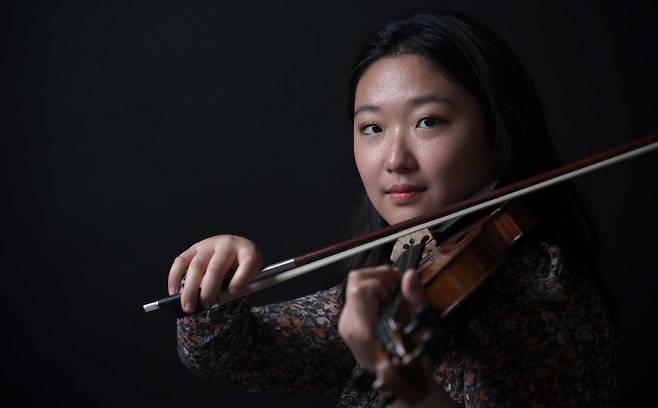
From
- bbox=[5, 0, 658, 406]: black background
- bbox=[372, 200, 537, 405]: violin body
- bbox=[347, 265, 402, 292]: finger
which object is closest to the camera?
bbox=[372, 200, 537, 405]: violin body

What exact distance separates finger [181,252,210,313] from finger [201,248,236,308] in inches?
0.4

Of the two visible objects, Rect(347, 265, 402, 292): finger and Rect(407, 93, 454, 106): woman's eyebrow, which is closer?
Rect(347, 265, 402, 292): finger

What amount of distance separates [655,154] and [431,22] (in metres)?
0.95

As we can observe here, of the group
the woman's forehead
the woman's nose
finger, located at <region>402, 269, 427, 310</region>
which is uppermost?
the woman's forehead

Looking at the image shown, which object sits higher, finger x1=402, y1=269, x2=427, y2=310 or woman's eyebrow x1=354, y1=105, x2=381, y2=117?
woman's eyebrow x1=354, y1=105, x2=381, y2=117

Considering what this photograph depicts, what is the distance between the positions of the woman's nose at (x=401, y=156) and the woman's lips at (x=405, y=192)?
0.9 inches

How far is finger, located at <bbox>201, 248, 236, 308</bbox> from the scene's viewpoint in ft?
3.44

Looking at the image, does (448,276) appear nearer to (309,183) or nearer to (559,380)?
(559,380)

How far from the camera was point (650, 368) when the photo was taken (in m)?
1.89

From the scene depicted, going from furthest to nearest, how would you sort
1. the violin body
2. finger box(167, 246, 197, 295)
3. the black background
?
the black background, finger box(167, 246, 197, 295), the violin body

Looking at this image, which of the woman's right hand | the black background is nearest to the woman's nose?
the woman's right hand

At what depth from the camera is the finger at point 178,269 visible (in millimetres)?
1114

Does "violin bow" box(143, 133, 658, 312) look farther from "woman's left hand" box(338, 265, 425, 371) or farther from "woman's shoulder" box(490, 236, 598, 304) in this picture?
"woman's left hand" box(338, 265, 425, 371)

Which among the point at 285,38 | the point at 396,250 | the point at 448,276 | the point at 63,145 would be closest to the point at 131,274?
the point at 63,145
